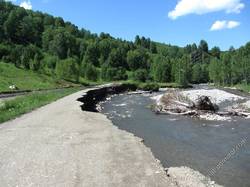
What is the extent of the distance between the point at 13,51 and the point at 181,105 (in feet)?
355

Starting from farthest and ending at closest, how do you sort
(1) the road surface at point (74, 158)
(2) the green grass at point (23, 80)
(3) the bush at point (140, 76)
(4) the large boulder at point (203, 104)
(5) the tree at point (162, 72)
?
(5) the tree at point (162, 72)
(3) the bush at point (140, 76)
(2) the green grass at point (23, 80)
(4) the large boulder at point (203, 104)
(1) the road surface at point (74, 158)

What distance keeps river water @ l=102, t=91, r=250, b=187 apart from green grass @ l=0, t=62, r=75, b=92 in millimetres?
61642

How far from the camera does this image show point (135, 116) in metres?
57.0

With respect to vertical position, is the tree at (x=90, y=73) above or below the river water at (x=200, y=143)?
above

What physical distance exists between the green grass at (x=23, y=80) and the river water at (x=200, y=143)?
6164cm

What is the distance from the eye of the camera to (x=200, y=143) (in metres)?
35.6

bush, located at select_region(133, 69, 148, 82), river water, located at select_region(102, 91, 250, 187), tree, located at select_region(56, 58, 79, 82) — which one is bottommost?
river water, located at select_region(102, 91, 250, 187)

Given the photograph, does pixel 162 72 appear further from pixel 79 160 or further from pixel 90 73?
pixel 79 160

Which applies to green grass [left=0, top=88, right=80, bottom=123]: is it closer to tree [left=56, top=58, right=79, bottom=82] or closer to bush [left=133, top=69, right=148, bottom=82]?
tree [left=56, top=58, right=79, bottom=82]

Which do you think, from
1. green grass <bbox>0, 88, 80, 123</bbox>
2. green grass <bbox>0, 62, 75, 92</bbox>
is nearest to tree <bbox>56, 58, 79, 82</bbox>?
green grass <bbox>0, 62, 75, 92</bbox>

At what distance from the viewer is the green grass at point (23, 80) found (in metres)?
111

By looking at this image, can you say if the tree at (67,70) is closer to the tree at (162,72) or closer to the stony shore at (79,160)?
the tree at (162,72)

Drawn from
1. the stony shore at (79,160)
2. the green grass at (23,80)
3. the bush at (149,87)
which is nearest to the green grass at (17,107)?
the stony shore at (79,160)

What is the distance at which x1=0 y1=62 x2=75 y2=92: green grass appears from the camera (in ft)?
363
